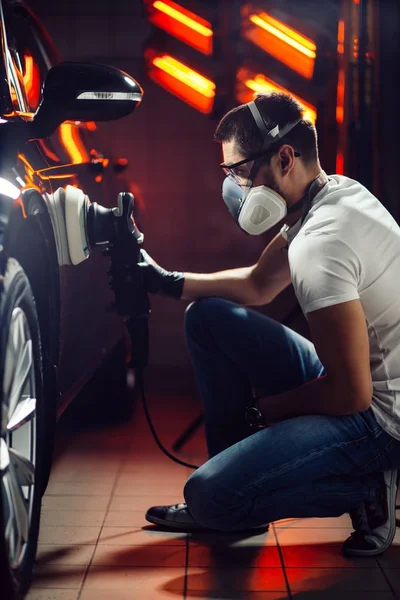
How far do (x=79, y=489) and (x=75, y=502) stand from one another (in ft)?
0.38

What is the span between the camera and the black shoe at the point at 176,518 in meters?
2.34

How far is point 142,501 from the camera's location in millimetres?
2580

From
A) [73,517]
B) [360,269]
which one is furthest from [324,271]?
[73,517]

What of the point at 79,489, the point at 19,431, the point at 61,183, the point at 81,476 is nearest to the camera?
the point at 19,431

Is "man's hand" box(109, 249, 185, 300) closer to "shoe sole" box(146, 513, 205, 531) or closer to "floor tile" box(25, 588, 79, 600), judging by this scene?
"shoe sole" box(146, 513, 205, 531)

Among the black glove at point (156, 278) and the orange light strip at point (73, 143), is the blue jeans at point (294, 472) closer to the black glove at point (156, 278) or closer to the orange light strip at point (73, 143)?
the black glove at point (156, 278)

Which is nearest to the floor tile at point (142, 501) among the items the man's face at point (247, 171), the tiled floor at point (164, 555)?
the tiled floor at point (164, 555)

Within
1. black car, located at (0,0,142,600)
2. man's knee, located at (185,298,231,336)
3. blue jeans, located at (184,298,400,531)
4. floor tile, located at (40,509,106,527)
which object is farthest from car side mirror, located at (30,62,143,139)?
floor tile, located at (40,509,106,527)

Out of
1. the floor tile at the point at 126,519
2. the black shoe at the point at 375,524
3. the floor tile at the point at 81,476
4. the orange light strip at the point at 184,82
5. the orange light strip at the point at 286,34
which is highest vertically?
the orange light strip at the point at 286,34

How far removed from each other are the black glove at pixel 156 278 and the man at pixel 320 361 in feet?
1.13

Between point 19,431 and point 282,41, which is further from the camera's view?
point 282,41

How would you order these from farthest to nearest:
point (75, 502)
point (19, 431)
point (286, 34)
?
point (286, 34) < point (75, 502) < point (19, 431)

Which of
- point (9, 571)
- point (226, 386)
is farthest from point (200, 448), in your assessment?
point (9, 571)

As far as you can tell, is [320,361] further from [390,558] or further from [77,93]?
[77,93]
